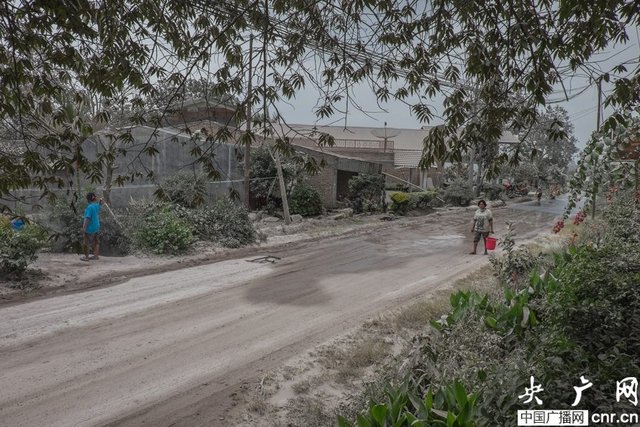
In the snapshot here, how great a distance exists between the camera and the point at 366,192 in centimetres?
2330

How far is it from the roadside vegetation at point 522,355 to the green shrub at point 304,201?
15095 millimetres

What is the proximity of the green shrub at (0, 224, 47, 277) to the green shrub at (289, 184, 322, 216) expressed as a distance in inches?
458

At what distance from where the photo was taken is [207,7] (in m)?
5.41

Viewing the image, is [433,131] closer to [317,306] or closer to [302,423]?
[302,423]

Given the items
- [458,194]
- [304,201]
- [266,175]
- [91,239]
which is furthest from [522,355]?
[458,194]

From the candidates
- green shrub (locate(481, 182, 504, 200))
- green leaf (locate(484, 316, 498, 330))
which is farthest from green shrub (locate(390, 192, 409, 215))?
green leaf (locate(484, 316, 498, 330))

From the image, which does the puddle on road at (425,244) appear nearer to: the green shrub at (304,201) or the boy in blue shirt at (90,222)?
the green shrub at (304,201)

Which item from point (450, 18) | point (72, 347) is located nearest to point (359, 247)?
point (72, 347)

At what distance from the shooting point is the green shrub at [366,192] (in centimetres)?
2300

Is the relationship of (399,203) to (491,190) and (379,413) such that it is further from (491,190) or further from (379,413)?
(379,413)

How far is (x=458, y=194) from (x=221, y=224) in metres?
18.1

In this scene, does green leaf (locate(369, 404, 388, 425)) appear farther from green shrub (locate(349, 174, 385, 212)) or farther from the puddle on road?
green shrub (locate(349, 174, 385, 212))

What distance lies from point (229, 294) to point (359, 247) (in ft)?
20.9

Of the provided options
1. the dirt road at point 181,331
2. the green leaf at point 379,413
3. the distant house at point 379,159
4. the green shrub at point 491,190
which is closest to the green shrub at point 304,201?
the distant house at point 379,159
